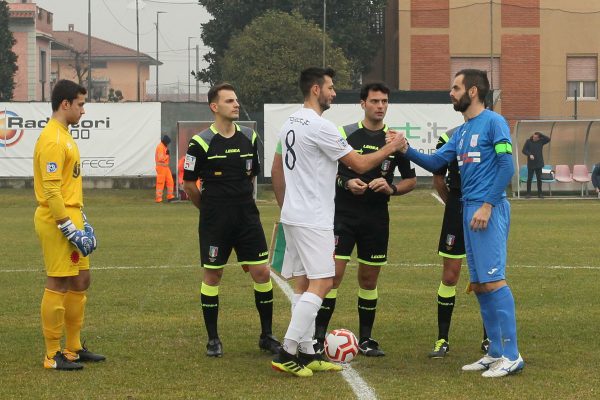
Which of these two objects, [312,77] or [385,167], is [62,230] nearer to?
[312,77]

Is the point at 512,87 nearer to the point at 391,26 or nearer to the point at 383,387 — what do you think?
the point at 391,26

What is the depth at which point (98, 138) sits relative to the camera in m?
35.1

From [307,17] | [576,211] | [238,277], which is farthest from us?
[307,17]

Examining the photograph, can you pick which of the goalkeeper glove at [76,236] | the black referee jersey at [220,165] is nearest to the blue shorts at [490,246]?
the black referee jersey at [220,165]

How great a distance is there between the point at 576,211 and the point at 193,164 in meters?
21.0

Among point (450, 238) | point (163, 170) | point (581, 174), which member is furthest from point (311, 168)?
point (581, 174)

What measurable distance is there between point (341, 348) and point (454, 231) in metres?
1.38

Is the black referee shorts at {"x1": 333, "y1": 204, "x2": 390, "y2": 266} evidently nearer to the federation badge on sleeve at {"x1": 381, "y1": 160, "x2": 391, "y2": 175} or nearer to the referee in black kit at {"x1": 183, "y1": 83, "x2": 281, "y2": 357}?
the federation badge on sleeve at {"x1": 381, "y1": 160, "x2": 391, "y2": 175}

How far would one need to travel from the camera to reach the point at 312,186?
816 centimetres

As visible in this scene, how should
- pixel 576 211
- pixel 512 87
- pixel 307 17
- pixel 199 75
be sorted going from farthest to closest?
pixel 199 75 → pixel 307 17 → pixel 512 87 → pixel 576 211

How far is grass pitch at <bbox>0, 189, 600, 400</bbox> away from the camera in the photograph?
7734 mm

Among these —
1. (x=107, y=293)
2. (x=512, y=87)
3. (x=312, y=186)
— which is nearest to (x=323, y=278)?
(x=312, y=186)

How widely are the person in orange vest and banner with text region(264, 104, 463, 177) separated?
129 inches

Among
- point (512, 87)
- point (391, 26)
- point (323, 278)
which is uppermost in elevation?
point (391, 26)
